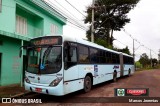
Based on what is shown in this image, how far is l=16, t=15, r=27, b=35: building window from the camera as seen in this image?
1513cm

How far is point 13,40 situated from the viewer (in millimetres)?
13414

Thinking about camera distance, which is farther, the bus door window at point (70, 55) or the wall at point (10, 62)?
the wall at point (10, 62)

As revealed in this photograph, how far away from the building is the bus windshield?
13.4 feet

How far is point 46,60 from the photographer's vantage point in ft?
26.5

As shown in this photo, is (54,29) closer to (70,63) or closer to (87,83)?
(87,83)

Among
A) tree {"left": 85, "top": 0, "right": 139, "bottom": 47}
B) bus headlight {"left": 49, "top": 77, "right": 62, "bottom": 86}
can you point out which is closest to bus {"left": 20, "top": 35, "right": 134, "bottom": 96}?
bus headlight {"left": 49, "top": 77, "right": 62, "bottom": 86}

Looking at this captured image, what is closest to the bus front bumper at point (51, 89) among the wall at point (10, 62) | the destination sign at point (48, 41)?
the destination sign at point (48, 41)

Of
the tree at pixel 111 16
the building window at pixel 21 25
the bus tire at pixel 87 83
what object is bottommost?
the bus tire at pixel 87 83

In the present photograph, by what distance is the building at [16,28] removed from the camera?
12.4 meters

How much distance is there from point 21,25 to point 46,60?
8.72 meters

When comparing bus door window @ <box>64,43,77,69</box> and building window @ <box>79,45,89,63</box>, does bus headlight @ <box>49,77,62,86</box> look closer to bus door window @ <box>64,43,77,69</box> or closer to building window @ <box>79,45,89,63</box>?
bus door window @ <box>64,43,77,69</box>

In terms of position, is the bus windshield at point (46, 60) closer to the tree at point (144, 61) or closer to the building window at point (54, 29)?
the building window at point (54, 29)

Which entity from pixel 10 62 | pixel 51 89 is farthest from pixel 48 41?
pixel 10 62

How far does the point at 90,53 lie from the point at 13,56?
610cm
